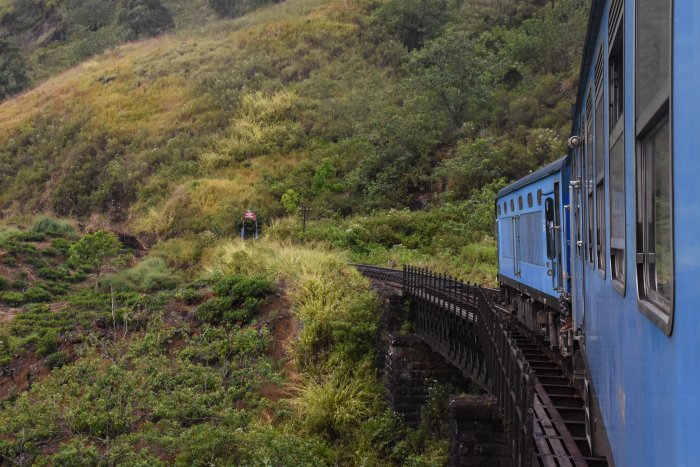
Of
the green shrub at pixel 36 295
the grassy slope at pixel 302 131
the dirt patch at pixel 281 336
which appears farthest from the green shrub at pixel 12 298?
the grassy slope at pixel 302 131

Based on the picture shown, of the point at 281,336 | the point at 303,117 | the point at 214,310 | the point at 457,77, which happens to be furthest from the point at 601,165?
the point at 303,117

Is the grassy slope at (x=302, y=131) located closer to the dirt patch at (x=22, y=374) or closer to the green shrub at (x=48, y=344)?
the green shrub at (x=48, y=344)

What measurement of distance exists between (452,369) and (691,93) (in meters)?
16.6

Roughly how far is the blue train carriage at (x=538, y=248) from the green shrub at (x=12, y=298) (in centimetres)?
1639

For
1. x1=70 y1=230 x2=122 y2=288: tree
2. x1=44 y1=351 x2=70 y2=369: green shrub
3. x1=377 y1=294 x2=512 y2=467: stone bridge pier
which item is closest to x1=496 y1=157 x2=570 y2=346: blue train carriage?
x1=377 y1=294 x2=512 y2=467: stone bridge pier

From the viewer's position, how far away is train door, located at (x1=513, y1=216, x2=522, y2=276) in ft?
49.0

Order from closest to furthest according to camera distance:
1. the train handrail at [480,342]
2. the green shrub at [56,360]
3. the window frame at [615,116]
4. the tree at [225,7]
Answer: the window frame at [615,116] → the train handrail at [480,342] → the green shrub at [56,360] → the tree at [225,7]

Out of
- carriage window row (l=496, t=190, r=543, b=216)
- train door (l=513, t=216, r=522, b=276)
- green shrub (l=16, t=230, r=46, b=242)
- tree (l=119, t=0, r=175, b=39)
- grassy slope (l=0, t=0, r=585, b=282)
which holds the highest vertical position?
tree (l=119, t=0, r=175, b=39)

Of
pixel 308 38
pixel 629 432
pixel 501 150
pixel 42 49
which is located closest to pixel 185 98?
pixel 308 38

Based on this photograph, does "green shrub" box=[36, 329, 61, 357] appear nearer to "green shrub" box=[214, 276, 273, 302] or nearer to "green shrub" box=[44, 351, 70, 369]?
"green shrub" box=[44, 351, 70, 369]

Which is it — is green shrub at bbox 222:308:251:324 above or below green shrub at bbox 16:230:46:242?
below

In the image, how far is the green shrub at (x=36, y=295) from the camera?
26655mm

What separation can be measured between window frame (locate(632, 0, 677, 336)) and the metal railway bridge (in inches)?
135

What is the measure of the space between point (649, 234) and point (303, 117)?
4431 centimetres
